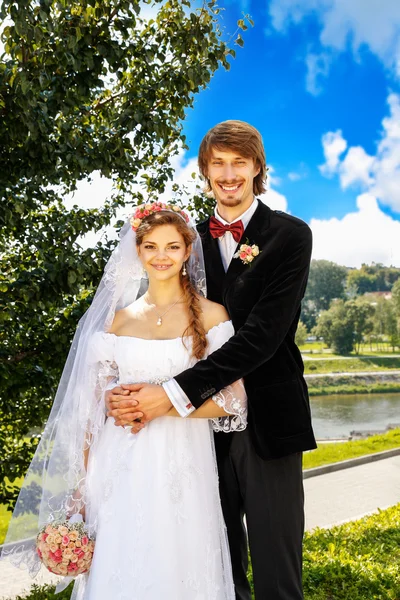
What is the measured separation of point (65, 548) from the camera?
82.2 inches

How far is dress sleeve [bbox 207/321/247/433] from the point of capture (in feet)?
7.36

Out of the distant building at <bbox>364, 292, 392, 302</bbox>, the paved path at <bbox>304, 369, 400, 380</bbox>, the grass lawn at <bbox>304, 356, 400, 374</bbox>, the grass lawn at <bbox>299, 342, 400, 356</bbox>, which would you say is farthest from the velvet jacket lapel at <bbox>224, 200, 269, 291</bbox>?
the distant building at <bbox>364, 292, 392, 302</bbox>

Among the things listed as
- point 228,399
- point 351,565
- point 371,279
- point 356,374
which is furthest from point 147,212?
point 371,279

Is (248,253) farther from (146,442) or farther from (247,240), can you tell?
(146,442)

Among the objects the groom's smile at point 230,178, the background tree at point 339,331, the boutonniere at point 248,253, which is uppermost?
the background tree at point 339,331

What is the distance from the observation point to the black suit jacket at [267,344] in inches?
84.5

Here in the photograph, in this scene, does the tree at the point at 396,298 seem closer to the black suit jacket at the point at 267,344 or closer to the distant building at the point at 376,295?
the distant building at the point at 376,295

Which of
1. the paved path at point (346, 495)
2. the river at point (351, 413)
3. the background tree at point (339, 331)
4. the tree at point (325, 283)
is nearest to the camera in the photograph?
the paved path at point (346, 495)

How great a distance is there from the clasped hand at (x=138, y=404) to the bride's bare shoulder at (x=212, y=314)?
32 centimetres

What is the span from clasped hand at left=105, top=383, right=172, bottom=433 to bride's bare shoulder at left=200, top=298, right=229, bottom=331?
1.07 feet

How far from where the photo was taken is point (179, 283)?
2.45 metres

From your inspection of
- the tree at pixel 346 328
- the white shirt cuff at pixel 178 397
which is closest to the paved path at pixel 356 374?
the tree at pixel 346 328

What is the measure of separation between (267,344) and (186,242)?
53 centimetres

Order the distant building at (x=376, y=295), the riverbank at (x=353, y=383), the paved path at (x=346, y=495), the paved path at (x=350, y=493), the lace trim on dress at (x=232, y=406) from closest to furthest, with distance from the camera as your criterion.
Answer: the lace trim on dress at (x=232, y=406) < the paved path at (x=346, y=495) < the paved path at (x=350, y=493) < the riverbank at (x=353, y=383) < the distant building at (x=376, y=295)
